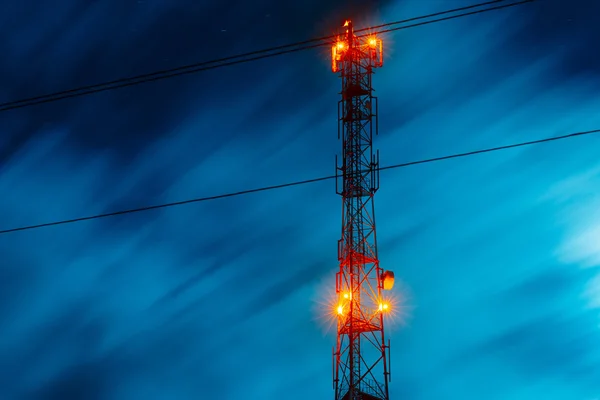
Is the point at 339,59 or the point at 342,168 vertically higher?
the point at 339,59

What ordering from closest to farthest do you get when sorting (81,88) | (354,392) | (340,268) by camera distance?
(81,88) < (354,392) < (340,268)

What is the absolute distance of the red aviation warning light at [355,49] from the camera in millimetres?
49750

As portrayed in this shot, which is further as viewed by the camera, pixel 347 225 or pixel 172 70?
pixel 347 225

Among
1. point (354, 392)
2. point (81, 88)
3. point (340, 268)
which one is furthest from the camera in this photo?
point (340, 268)

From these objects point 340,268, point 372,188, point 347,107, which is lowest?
point 340,268

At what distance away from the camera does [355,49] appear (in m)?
50.0

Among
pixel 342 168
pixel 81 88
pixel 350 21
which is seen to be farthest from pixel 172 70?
pixel 350 21

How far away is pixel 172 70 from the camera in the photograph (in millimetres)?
25188

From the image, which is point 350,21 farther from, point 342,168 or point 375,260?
point 375,260

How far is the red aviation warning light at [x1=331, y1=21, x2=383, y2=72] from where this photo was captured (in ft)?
163

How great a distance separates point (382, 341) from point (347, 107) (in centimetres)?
1518

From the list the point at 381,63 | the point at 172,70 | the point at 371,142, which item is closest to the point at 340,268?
the point at 371,142

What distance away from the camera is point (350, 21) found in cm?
5041

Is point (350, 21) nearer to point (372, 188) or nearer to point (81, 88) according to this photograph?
point (372, 188)
